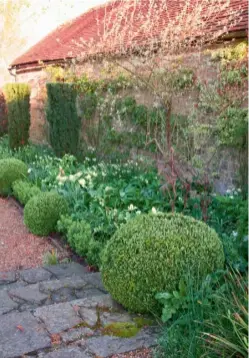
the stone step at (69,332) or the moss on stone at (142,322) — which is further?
the moss on stone at (142,322)

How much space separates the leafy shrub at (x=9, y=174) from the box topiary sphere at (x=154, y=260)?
5.55 metres

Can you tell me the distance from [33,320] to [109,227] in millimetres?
2515

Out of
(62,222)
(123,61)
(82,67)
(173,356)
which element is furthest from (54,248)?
(82,67)

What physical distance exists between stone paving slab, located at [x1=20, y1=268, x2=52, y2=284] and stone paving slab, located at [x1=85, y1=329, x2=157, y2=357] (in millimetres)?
2023

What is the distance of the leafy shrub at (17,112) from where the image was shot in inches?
477

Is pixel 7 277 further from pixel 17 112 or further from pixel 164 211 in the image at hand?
pixel 17 112

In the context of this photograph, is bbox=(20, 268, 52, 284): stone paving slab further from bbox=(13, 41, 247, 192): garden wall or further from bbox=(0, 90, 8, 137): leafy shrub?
bbox=(0, 90, 8, 137): leafy shrub

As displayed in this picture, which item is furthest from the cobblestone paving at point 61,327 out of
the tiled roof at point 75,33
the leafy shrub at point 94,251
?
the tiled roof at point 75,33

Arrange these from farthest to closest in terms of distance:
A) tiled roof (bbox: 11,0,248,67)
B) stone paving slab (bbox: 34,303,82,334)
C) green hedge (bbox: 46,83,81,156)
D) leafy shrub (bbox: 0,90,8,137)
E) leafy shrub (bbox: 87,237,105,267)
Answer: leafy shrub (bbox: 0,90,8,137)
tiled roof (bbox: 11,0,248,67)
green hedge (bbox: 46,83,81,156)
leafy shrub (bbox: 87,237,105,267)
stone paving slab (bbox: 34,303,82,334)

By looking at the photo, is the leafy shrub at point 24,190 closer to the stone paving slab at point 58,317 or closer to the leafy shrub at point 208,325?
the stone paving slab at point 58,317

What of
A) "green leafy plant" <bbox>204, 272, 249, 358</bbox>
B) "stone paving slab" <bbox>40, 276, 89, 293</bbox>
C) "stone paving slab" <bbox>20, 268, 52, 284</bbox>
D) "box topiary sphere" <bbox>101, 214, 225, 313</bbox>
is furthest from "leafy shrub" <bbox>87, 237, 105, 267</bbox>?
"green leafy plant" <bbox>204, 272, 249, 358</bbox>

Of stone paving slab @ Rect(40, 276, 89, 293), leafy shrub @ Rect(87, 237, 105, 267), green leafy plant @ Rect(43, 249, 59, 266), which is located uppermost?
stone paving slab @ Rect(40, 276, 89, 293)

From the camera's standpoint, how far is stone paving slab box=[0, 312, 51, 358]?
2754mm

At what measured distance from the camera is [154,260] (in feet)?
10.4
